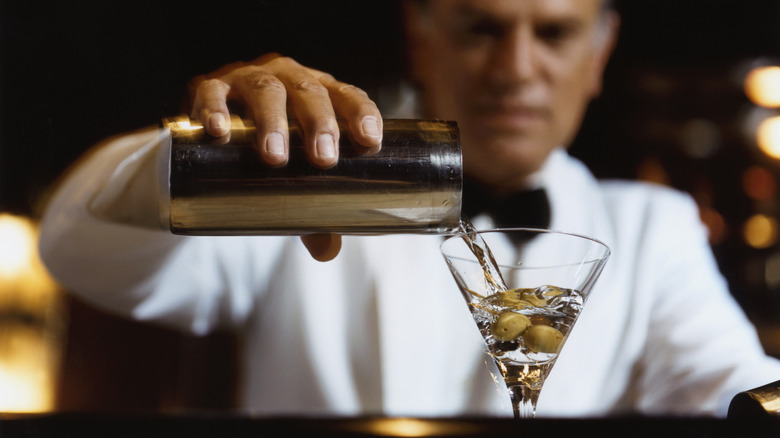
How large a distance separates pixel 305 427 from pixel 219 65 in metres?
0.55

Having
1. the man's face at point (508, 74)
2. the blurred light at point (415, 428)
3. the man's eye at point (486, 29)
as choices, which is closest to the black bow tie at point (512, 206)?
the man's face at point (508, 74)

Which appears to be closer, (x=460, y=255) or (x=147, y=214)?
(x=460, y=255)

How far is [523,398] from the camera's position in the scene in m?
0.65

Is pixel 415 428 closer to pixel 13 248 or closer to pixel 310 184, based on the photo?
pixel 310 184

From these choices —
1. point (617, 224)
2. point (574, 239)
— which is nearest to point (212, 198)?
point (574, 239)

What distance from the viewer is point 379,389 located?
4.91ft

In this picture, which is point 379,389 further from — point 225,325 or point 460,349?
point 225,325

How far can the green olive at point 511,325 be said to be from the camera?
598 mm

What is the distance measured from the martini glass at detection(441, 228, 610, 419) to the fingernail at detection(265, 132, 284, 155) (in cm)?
20

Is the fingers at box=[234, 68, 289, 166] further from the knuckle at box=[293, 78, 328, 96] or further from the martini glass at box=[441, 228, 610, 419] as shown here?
the martini glass at box=[441, 228, 610, 419]

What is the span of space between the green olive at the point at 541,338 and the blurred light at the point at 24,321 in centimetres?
197

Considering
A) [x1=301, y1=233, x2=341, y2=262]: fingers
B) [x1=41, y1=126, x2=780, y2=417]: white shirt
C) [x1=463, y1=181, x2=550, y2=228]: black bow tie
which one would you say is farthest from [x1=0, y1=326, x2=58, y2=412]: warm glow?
[x1=301, y1=233, x2=341, y2=262]: fingers

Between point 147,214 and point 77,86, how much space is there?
842mm

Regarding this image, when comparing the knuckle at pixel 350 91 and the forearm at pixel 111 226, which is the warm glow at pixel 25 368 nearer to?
the forearm at pixel 111 226
